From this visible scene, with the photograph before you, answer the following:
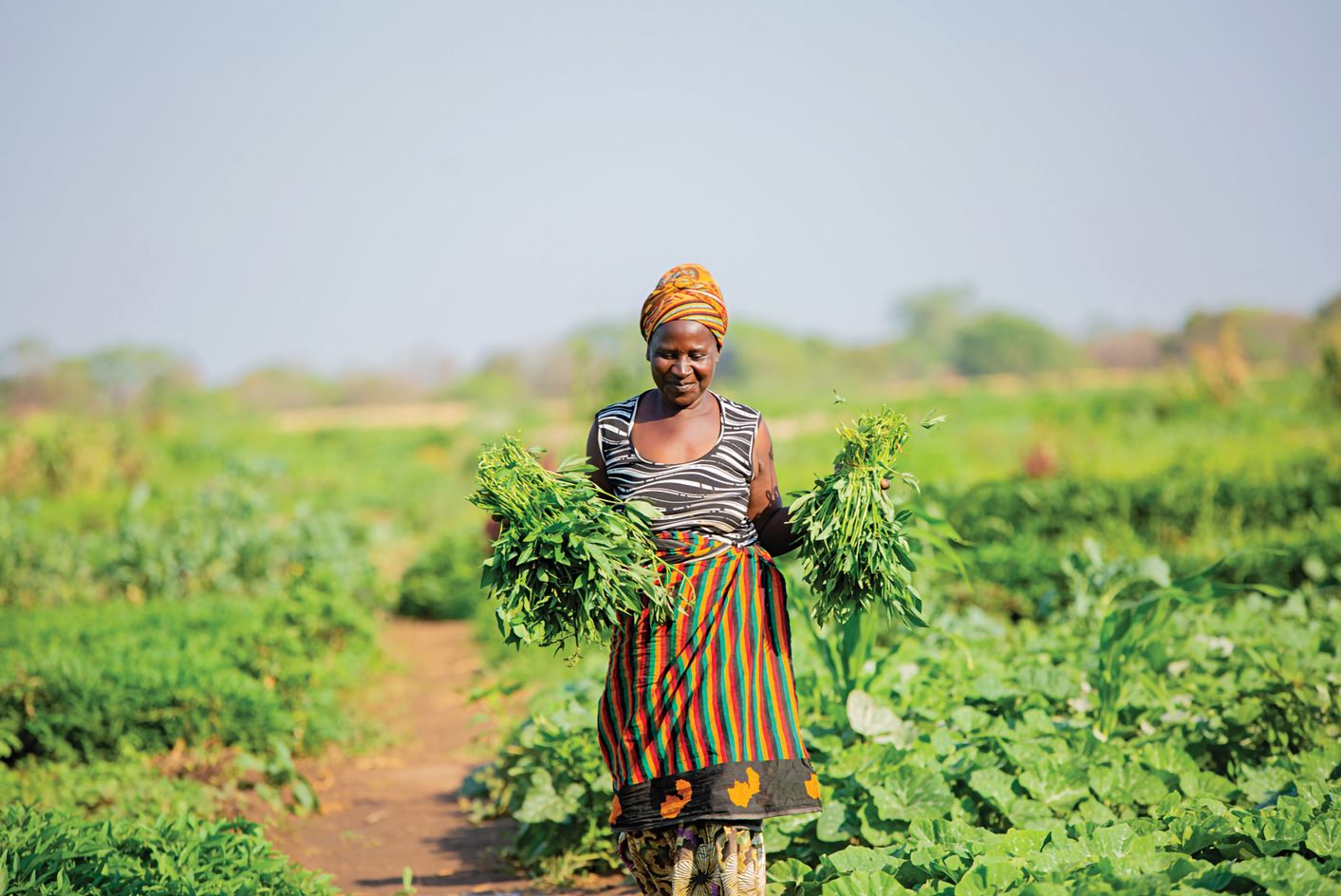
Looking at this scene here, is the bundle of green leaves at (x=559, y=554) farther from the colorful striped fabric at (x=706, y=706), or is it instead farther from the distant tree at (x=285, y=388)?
the distant tree at (x=285, y=388)

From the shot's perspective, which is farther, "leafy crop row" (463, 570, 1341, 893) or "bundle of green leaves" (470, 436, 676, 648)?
"leafy crop row" (463, 570, 1341, 893)

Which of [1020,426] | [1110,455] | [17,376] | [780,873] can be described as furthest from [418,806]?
[17,376]

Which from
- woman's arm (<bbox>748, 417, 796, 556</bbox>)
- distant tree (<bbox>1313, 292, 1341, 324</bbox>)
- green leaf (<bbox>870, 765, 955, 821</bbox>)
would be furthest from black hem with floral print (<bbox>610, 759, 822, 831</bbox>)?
distant tree (<bbox>1313, 292, 1341, 324</bbox>)

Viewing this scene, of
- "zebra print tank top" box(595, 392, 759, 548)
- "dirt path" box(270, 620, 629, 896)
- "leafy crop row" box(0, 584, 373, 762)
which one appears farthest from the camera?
"leafy crop row" box(0, 584, 373, 762)

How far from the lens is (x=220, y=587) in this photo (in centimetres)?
812

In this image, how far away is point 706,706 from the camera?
2.80 meters

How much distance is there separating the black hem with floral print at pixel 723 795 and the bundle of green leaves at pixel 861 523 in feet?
1.44

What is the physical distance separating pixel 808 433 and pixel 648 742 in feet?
70.8

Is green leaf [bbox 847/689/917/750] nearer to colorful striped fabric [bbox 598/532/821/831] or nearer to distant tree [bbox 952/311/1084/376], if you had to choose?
Answer: colorful striped fabric [bbox 598/532/821/831]

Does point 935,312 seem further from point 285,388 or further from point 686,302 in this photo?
point 686,302

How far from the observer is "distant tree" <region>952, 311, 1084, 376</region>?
70.0 metres

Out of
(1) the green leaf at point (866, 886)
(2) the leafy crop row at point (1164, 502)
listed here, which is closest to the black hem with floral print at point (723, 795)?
(1) the green leaf at point (866, 886)

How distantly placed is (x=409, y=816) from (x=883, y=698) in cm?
210

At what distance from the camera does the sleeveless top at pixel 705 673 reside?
278 cm
